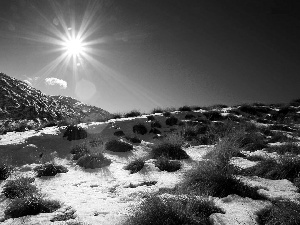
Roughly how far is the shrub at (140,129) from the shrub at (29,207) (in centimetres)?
811

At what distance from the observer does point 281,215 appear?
123 inches

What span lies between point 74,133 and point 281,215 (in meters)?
9.41

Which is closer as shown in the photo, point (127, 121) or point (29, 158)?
point (29, 158)

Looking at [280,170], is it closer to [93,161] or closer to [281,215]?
[281,215]

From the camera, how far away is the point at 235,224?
3.25 m

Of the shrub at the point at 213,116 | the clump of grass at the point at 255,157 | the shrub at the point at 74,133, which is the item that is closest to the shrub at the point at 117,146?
the shrub at the point at 74,133

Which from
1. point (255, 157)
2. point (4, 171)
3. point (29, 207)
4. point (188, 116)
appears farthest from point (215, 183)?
point (188, 116)

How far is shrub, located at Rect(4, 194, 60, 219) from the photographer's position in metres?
3.96

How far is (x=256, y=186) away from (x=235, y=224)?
1.68m

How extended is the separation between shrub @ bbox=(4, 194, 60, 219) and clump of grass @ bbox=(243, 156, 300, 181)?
406 cm

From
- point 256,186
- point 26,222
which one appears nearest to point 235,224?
point 256,186

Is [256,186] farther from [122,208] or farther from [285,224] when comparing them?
[122,208]

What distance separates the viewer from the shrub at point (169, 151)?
7781 millimetres

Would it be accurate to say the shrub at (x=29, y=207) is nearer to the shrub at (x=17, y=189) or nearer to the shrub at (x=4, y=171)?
the shrub at (x=17, y=189)
